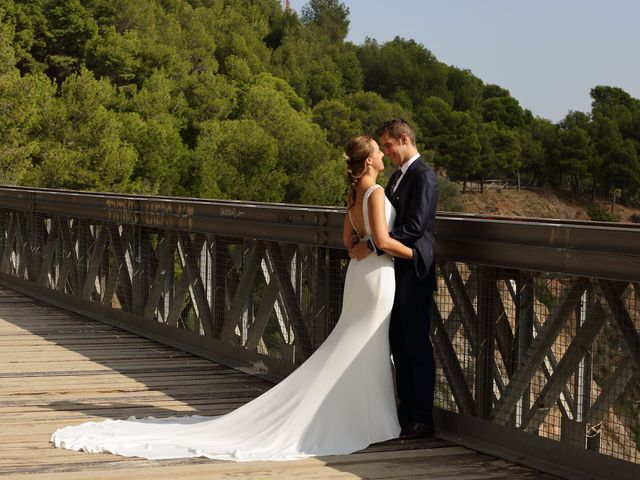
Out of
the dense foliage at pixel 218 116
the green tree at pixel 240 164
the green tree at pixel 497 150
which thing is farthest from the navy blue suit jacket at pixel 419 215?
the green tree at pixel 497 150

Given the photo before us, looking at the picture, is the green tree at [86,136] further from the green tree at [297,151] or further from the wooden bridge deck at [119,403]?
the wooden bridge deck at [119,403]

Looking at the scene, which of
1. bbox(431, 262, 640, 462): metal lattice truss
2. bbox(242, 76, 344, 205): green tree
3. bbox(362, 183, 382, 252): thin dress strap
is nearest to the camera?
bbox(431, 262, 640, 462): metal lattice truss

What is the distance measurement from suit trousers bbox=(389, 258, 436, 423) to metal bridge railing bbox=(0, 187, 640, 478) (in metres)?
0.17

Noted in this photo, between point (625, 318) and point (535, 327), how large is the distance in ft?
2.81

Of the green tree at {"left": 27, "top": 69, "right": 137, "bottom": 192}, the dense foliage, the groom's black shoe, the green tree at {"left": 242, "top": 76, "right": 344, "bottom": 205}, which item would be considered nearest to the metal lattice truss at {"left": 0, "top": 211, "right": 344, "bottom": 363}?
the groom's black shoe

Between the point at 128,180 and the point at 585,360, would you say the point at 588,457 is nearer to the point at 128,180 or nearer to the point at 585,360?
the point at 585,360

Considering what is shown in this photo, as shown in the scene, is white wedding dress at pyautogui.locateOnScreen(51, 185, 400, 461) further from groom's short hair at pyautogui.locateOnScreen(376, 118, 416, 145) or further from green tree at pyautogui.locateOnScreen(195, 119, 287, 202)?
green tree at pyautogui.locateOnScreen(195, 119, 287, 202)

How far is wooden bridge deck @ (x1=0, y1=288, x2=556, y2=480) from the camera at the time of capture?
5.63m

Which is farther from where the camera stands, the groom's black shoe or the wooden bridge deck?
the groom's black shoe

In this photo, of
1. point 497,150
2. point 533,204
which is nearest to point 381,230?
point 497,150

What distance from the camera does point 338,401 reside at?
6266mm

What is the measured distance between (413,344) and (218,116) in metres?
121

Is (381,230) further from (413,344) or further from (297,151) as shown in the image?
(297,151)

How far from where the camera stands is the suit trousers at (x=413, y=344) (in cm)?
634
